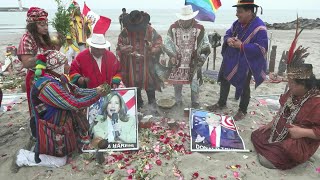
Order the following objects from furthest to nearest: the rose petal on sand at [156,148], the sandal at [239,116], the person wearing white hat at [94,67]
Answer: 1. the sandal at [239,116]
2. the person wearing white hat at [94,67]
3. the rose petal on sand at [156,148]

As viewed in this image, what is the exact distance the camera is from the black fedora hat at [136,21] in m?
4.96

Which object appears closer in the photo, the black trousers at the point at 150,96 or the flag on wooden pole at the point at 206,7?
the black trousers at the point at 150,96

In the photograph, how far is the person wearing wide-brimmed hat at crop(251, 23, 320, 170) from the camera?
3.32m

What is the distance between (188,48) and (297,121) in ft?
8.34

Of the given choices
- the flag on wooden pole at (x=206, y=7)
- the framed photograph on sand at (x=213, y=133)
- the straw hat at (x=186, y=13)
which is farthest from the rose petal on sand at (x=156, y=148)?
the flag on wooden pole at (x=206, y=7)

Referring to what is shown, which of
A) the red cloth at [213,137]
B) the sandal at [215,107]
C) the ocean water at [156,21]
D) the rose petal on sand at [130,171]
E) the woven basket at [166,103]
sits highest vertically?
the ocean water at [156,21]

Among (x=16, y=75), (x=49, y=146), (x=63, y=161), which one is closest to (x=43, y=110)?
(x=49, y=146)

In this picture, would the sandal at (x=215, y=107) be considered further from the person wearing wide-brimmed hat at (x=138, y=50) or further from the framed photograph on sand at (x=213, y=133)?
the person wearing wide-brimmed hat at (x=138, y=50)

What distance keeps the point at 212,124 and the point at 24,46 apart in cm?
310

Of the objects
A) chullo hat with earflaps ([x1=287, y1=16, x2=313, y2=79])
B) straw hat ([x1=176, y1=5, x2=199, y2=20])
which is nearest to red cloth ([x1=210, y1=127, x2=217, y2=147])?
chullo hat with earflaps ([x1=287, y1=16, x2=313, y2=79])

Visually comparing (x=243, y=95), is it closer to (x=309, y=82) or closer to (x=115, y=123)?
(x=309, y=82)

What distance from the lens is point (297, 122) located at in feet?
11.5

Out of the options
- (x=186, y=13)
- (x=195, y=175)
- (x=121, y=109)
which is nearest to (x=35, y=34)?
(x=121, y=109)

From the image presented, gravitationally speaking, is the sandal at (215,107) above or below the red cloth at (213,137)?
above
